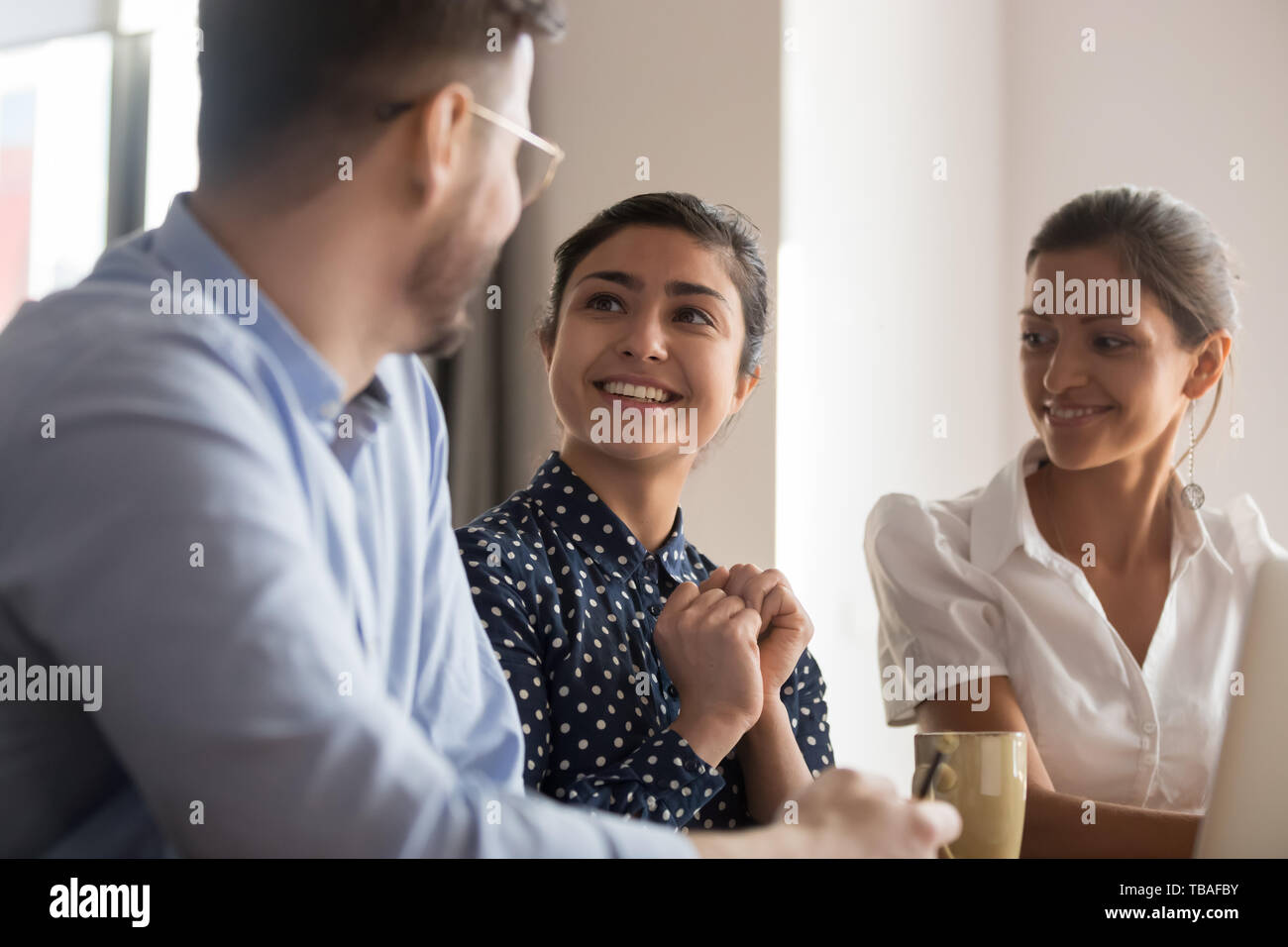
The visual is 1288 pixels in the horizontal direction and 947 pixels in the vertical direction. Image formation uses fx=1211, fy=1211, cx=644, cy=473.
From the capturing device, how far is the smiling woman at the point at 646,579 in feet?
3.47

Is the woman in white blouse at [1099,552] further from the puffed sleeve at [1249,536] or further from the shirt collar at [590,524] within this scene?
the shirt collar at [590,524]

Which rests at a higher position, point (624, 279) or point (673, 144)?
point (673, 144)

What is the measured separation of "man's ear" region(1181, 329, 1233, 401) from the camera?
1808mm

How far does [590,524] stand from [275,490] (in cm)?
74

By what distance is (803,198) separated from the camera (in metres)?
2.66

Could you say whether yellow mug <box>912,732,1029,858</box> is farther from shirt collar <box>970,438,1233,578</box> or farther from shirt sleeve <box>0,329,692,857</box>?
shirt collar <box>970,438,1233,578</box>

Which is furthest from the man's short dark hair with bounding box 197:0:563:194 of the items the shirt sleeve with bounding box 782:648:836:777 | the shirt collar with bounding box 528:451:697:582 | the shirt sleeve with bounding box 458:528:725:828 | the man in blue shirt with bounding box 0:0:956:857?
the shirt sleeve with bounding box 782:648:836:777

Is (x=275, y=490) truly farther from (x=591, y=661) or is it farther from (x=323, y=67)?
(x=591, y=661)

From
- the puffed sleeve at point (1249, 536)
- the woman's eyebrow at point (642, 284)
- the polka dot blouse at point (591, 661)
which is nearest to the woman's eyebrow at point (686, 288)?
the woman's eyebrow at point (642, 284)

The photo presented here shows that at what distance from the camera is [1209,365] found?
181cm

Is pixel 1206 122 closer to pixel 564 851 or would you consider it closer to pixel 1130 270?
pixel 1130 270

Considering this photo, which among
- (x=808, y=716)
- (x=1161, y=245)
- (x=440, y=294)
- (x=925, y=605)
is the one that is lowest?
(x=808, y=716)

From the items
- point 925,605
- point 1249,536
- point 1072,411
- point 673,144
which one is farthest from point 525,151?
point 673,144

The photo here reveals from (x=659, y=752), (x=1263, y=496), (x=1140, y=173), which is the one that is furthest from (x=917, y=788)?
(x=1140, y=173)
